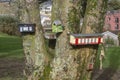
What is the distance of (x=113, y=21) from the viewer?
1900 inches

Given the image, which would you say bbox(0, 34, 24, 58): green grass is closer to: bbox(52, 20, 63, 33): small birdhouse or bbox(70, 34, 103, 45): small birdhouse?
bbox(52, 20, 63, 33): small birdhouse

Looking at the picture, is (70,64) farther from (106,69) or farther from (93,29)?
(106,69)

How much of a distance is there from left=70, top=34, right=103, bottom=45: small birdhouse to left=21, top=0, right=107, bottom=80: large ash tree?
0.69ft

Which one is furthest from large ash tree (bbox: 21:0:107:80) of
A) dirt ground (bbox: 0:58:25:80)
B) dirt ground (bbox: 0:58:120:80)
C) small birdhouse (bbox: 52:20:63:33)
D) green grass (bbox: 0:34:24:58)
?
green grass (bbox: 0:34:24:58)

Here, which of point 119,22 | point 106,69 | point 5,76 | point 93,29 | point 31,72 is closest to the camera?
point 93,29

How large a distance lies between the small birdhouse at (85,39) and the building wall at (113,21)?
133 ft

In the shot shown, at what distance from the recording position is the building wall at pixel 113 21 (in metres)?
47.1

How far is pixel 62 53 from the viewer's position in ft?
21.7

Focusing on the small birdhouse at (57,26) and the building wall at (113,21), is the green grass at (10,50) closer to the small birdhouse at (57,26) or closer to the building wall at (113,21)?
the small birdhouse at (57,26)

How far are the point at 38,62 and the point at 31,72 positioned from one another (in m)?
0.23

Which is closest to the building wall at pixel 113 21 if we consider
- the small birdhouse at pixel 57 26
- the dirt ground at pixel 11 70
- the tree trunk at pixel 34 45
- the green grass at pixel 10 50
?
the green grass at pixel 10 50

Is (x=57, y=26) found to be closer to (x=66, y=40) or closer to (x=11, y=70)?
(x=66, y=40)

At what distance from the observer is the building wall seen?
47.1 metres

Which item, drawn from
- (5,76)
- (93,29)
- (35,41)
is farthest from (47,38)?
(5,76)
